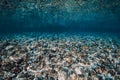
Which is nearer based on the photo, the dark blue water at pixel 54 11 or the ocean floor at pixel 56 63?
the ocean floor at pixel 56 63

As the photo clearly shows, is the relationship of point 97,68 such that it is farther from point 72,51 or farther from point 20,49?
point 20,49

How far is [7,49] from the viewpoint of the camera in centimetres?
1325

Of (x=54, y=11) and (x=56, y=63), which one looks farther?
(x=54, y=11)

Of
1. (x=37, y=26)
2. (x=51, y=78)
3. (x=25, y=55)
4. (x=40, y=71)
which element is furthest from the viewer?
(x=37, y=26)

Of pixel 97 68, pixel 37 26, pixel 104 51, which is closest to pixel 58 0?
pixel 104 51

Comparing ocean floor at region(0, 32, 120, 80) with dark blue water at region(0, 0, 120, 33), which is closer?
ocean floor at region(0, 32, 120, 80)

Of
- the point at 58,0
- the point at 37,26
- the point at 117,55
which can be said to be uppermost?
the point at 58,0

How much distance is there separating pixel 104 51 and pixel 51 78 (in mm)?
6551

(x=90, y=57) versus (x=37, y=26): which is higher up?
(x=90, y=57)

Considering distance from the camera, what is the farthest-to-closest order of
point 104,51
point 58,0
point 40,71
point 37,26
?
point 37,26 → point 58,0 → point 104,51 → point 40,71

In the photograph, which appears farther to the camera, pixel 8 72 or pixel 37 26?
pixel 37 26

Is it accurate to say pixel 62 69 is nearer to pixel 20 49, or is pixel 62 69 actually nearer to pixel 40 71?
pixel 40 71

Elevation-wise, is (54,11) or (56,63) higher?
(56,63)

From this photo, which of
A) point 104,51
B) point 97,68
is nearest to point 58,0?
point 104,51
